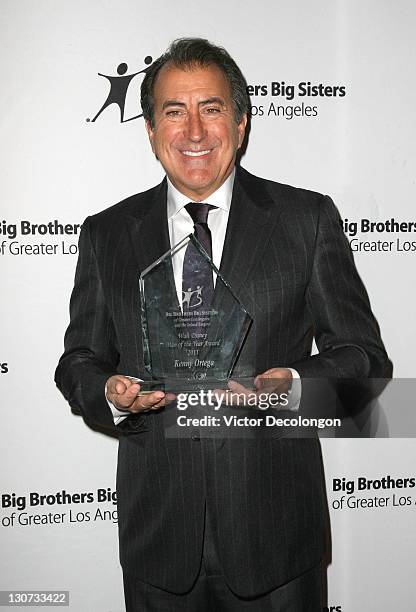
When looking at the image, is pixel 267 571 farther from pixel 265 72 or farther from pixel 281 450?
pixel 265 72

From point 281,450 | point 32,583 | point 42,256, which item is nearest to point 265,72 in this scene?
point 42,256

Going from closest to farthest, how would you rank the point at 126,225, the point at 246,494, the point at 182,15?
1. the point at 246,494
2. the point at 126,225
3. the point at 182,15

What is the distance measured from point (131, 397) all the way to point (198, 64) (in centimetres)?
81

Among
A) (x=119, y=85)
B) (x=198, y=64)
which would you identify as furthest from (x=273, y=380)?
(x=119, y=85)

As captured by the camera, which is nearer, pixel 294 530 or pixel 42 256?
pixel 294 530

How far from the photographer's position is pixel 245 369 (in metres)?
1.53

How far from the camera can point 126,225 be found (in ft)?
5.41

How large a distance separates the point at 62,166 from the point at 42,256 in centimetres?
30

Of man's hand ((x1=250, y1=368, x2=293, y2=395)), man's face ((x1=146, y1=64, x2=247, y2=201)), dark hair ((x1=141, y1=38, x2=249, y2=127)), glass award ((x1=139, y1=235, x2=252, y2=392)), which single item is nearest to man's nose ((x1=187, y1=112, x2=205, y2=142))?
man's face ((x1=146, y1=64, x2=247, y2=201))

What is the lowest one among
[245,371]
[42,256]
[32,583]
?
[32,583]

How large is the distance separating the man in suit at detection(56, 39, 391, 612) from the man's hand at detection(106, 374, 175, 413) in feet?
0.18

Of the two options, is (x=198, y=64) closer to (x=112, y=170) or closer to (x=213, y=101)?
(x=213, y=101)

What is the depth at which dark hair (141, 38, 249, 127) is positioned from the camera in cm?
157

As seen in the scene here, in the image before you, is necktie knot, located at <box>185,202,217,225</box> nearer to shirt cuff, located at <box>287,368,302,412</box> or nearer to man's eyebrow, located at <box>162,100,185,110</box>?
man's eyebrow, located at <box>162,100,185,110</box>
